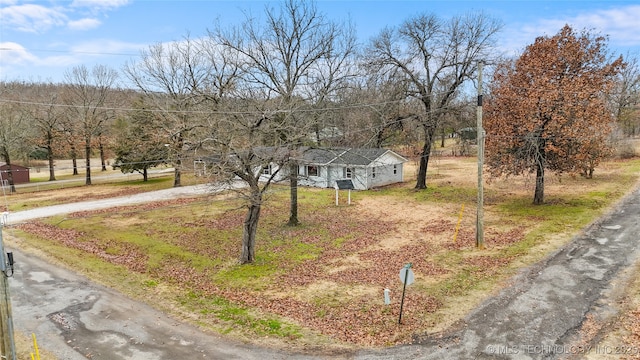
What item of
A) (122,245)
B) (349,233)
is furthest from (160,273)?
(349,233)

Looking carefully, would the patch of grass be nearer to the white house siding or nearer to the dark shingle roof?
the dark shingle roof

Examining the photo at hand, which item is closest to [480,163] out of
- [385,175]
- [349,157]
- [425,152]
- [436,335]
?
[436,335]

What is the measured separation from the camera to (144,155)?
131 feet

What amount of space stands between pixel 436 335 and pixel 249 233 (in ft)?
28.3

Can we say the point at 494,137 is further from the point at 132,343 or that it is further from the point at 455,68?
the point at 132,343

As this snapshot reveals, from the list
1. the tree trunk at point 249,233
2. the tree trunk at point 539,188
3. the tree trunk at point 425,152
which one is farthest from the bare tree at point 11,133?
the tree trunk at point 539,188

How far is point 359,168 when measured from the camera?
1382 inches

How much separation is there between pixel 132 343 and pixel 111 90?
4299 cm

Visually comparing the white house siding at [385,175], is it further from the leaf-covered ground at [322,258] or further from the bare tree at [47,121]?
the bare tree at [47,121]

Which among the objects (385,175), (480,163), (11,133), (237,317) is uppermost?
(11,133)

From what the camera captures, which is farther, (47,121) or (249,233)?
(47,121)

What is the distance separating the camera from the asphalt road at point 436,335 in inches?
374

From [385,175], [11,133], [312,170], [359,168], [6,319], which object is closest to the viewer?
[6,319]

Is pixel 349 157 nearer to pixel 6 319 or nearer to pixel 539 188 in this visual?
pixel 539 188
